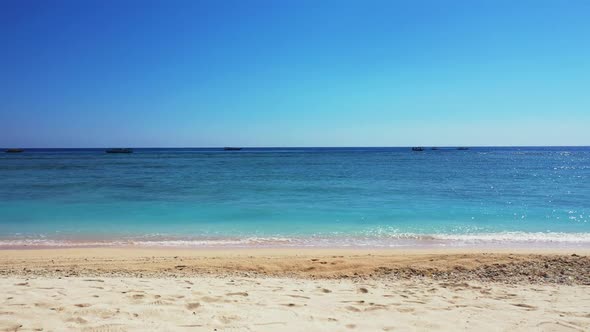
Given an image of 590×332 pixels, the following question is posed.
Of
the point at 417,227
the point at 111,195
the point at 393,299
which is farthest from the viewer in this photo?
the point at 111,195

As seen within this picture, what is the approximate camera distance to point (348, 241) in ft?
39.7

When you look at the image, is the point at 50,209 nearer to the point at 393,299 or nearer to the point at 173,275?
the point at 173,275

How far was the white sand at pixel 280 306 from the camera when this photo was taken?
4.63 m

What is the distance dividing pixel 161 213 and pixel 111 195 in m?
7.72

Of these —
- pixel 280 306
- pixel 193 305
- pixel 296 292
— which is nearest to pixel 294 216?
pixel 296 292

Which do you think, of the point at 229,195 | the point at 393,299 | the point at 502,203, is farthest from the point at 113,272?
the point at 502,203

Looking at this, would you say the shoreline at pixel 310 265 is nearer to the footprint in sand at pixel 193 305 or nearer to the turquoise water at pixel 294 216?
the turquoise water at pixel 294 216

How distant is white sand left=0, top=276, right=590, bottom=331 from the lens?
182 inches

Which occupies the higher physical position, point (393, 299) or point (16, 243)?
point (393, 299)

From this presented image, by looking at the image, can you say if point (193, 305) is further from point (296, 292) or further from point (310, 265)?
point (310, 265)

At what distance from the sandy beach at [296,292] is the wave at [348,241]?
6.33 ft

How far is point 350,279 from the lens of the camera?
24.4 feet

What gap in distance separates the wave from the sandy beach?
1929 millimetres

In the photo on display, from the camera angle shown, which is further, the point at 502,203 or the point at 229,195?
the point at 229,195
